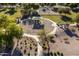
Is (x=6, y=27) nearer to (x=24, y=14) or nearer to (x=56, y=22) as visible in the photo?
(x=24, y=14)

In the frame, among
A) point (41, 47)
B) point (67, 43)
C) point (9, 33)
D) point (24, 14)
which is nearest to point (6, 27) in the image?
point (9, 33)

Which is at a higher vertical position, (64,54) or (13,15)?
(13,15)

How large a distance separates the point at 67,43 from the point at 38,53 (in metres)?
0.20

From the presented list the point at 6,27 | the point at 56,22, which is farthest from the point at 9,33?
the point at 56,22

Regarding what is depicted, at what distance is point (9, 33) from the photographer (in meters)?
1.28

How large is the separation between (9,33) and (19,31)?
68 millimetres

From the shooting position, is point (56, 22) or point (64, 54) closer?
point (64, 54)

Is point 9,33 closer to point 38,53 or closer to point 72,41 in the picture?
point 38,53

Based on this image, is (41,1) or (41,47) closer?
(41,47)

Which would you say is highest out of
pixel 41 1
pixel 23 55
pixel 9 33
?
pixel 41 1

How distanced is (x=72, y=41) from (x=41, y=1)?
14.5 inches

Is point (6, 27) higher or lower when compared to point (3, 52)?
higher

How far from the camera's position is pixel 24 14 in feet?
4.43

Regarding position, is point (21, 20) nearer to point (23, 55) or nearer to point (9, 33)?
point (9, 33)
